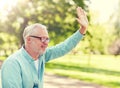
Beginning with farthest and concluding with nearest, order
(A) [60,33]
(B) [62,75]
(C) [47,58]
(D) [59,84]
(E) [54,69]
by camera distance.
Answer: (A) [60,33] < (E) [54,69] < (B) [62,75] < (D) [59,84] < (C) [47,58]

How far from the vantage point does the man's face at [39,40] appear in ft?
7.18

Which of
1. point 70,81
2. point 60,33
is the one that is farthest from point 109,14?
point 70,81

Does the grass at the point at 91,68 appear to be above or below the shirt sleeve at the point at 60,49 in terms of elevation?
below

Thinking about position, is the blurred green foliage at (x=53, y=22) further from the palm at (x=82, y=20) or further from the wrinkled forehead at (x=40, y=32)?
the wrinkled forehead at (x=40, y=32)

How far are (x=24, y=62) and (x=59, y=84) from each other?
26.2 ft

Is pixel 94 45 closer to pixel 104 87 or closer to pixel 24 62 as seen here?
pixel 104 87

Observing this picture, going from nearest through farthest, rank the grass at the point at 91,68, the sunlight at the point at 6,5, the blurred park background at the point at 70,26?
the grass at the point at 91,68
the sunlight at the point at 6,5
the blurred park background at the point at 70,26

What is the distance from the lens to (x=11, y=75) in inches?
82.5

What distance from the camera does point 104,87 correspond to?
34.3ft

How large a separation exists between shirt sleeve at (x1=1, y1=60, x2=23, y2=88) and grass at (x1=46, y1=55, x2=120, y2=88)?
8.96m

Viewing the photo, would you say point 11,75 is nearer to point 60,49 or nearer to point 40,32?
point 40,32

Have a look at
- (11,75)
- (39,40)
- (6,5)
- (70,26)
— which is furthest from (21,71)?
(70,26)

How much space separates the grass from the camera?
38.6 ft

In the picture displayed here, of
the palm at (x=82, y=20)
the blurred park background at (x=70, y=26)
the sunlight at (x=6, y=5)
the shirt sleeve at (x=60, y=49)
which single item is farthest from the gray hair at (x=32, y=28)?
the sunlight at (x=6, y=5)
